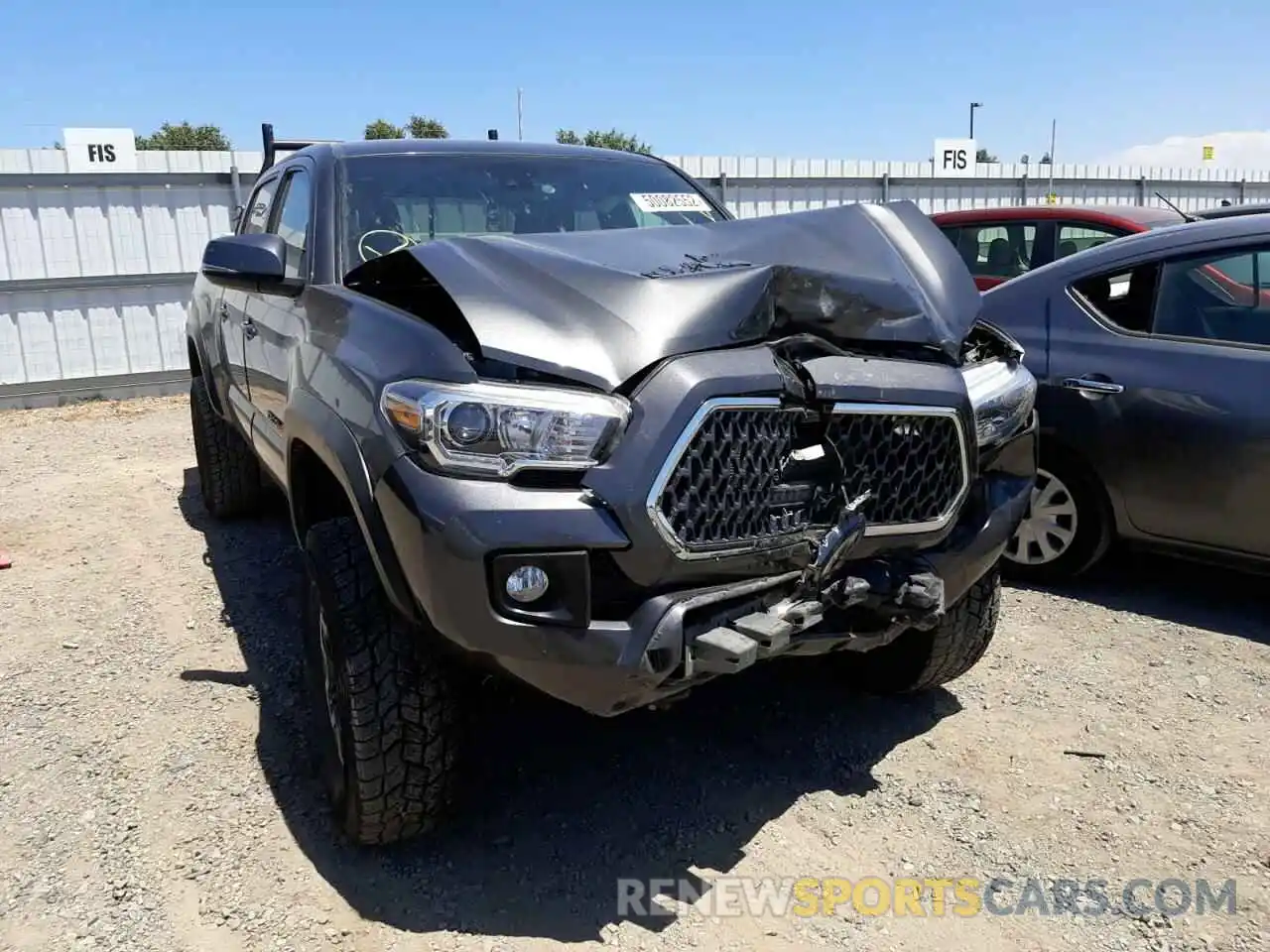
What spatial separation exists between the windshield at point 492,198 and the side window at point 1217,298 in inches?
73.1

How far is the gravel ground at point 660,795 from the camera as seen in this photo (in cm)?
235

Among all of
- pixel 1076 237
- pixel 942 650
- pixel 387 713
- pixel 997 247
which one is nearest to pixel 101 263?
pixel 997 247

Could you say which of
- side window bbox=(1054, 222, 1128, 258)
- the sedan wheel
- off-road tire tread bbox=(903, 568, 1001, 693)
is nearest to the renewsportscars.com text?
off-road tire tread bbox=(903, 568, 1001, 693)

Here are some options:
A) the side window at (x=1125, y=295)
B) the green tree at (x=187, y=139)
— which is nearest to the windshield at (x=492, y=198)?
the side window at (x=1125, y=295)

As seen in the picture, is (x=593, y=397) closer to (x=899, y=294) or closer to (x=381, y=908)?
(x=899, y=294)

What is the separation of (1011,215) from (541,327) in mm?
6389

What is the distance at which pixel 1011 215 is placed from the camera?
756 cm

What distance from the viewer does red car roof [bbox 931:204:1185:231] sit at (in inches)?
274

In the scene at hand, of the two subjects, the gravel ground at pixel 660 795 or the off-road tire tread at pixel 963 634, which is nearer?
the gravel ground at pixel 660 795

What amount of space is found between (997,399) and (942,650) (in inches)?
34.4

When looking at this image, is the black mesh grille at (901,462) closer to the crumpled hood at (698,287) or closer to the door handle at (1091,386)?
the crumpled hood at (698,287)

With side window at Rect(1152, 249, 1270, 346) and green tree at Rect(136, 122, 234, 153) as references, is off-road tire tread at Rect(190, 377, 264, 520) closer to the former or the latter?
side window at Rect(1152, 249, 1270, 346)

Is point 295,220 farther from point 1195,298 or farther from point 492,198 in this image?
point 1195,298

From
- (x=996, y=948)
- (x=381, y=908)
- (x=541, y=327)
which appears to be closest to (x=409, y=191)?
(x=541, y=327)
